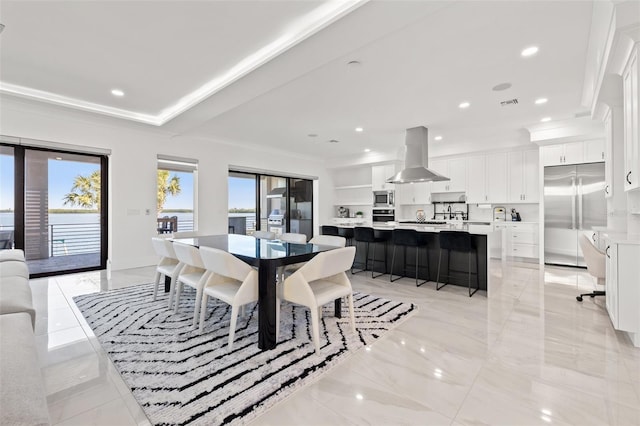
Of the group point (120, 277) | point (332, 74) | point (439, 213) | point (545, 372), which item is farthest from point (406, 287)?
point (120, 277)

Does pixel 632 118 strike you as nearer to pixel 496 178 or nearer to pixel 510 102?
pixel 510 102

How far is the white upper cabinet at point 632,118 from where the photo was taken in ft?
7.96

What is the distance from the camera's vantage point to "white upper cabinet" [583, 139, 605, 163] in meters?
5.04

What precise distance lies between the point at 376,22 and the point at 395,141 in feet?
14.6

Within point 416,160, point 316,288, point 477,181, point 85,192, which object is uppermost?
point 416,160

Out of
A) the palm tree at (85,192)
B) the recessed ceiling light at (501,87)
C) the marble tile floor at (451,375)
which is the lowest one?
the marble tile floor at (451,375)

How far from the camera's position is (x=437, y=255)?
4.45 meters

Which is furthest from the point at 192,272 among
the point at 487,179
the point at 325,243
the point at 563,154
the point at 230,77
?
the point at 563,154

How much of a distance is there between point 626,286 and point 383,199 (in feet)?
19.3

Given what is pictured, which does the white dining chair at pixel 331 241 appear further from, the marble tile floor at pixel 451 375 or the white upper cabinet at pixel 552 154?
the white upper cabinet at pixel 552 154

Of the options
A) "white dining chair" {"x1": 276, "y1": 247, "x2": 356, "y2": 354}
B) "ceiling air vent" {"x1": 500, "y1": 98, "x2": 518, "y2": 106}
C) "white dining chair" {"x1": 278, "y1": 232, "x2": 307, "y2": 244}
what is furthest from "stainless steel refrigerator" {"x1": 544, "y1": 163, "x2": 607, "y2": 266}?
"white dining chair" {"x1": 276, "y1": 247, "x2": 356, "y2": 354}

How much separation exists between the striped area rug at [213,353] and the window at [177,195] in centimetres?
279

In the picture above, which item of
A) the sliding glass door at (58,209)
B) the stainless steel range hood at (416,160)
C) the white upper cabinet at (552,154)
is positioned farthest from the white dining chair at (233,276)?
the white upper cabinet at (552,154)

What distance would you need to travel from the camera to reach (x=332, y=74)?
3.33 meters
